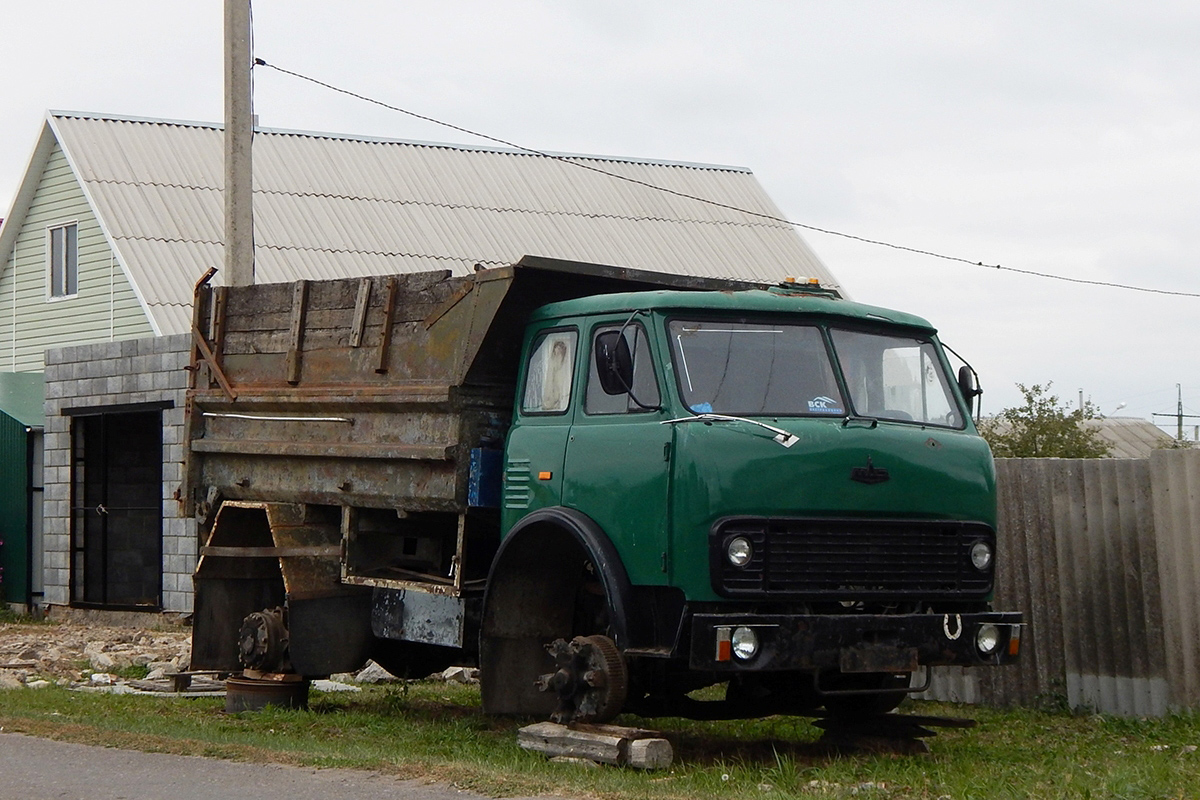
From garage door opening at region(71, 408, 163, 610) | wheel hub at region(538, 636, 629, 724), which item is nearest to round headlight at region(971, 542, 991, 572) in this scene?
wheel hub at region(538, 636, 629, 724)

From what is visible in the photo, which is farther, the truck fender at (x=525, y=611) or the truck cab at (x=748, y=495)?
the truck fender at (x=525, y=611)

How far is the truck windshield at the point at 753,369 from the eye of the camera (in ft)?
27.7

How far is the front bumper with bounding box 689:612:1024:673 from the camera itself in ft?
26.1

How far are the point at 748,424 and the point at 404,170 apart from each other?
73.2 ft

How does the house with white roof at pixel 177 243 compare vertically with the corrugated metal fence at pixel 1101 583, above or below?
above

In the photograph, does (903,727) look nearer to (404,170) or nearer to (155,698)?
(155,698)

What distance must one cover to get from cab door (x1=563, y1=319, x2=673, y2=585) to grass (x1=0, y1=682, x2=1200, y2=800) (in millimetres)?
1175

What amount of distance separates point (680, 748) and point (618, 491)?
1.87 m

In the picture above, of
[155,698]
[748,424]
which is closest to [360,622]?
[155,698]

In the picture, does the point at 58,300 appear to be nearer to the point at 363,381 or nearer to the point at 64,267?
the point at 64,267

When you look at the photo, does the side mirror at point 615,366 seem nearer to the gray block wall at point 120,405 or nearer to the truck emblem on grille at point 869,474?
the truck emblem on grille at point 869,474

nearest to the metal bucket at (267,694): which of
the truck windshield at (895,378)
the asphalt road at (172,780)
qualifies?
the asphalt road at (172,780)

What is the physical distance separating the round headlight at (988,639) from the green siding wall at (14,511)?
610 inches

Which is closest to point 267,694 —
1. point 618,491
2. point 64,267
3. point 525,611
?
point 525,611
